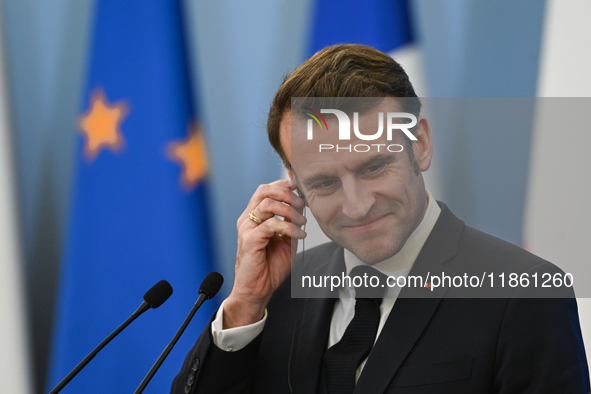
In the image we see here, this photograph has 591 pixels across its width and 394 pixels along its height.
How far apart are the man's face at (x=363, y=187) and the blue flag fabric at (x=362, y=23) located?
645 mm

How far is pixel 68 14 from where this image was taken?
80.0 inches

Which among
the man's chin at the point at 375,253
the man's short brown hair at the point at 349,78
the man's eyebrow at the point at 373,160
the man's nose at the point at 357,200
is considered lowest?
the man's chin at the point at 375,253

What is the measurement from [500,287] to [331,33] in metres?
1.12

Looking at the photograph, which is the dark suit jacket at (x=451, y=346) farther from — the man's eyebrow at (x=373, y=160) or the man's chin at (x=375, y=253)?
the man's eyebrow at (x=373, y=160)

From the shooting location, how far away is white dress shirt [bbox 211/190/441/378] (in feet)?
3.94

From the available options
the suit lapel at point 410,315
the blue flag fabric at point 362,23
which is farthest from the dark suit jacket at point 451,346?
the blue flag fabric at point 362,23

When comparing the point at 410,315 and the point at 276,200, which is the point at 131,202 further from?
the point at 410,315

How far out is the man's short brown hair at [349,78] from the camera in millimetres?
1146

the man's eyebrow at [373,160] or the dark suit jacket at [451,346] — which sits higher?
the man's eyebrow at [373,160]

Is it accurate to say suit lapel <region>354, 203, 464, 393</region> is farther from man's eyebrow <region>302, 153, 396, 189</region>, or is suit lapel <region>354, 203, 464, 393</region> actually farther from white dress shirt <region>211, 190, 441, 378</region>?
man's eyebrow <region>302, 153, 396, 189</region>

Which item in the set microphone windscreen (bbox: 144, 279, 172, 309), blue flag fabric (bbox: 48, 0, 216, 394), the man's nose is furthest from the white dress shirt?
blue flag fabric (bbox: 48, 0, 216, 394)

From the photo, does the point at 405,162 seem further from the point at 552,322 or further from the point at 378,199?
the point at 552,322

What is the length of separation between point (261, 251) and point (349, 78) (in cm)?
49

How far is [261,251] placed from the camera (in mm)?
1318
